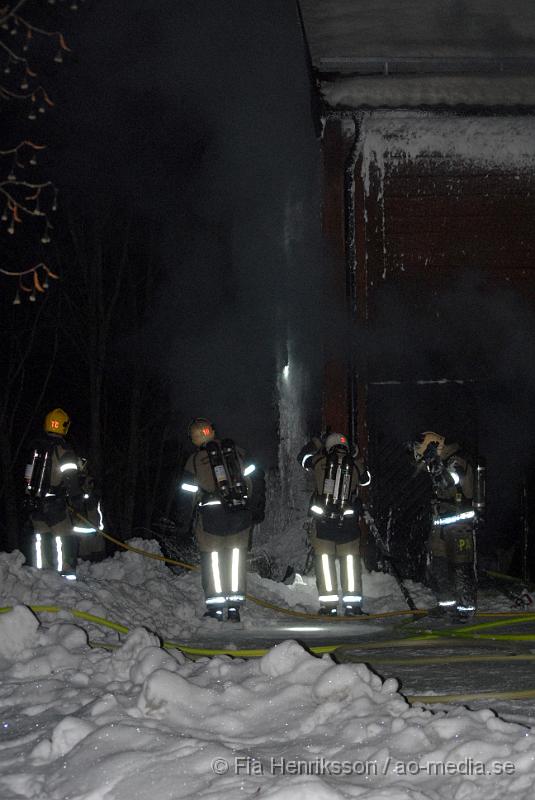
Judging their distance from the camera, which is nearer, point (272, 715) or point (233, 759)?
point (233, 759)

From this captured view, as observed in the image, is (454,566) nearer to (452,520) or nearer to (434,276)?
(452,520)

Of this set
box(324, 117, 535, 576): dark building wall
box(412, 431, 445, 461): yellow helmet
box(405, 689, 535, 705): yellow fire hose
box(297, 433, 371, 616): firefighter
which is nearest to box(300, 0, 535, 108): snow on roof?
box(324, 117, 535, 576): dark building wall

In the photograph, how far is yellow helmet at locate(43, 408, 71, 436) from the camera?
830 centimetres

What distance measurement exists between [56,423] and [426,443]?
3349 mm

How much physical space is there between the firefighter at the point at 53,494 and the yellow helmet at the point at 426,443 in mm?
3111

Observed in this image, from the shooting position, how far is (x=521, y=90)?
9.41 m

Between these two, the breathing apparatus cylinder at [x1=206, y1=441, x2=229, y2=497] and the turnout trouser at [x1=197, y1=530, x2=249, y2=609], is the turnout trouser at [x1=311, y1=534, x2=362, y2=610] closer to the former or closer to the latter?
the turnout trouser at [x1=197, y1=530, x2=249, y2=609]

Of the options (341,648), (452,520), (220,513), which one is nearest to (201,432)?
(220,513)

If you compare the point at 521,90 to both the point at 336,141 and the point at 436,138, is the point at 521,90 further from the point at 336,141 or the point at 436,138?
the point at 336,141

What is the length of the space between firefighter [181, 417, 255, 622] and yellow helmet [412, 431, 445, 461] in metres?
1.43

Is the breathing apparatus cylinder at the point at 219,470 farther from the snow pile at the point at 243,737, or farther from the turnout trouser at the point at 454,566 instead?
the snow pile at the point at 243,737

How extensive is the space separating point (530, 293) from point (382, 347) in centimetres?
176

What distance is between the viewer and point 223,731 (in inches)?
152

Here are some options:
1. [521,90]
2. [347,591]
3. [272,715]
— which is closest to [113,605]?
[347,591]
